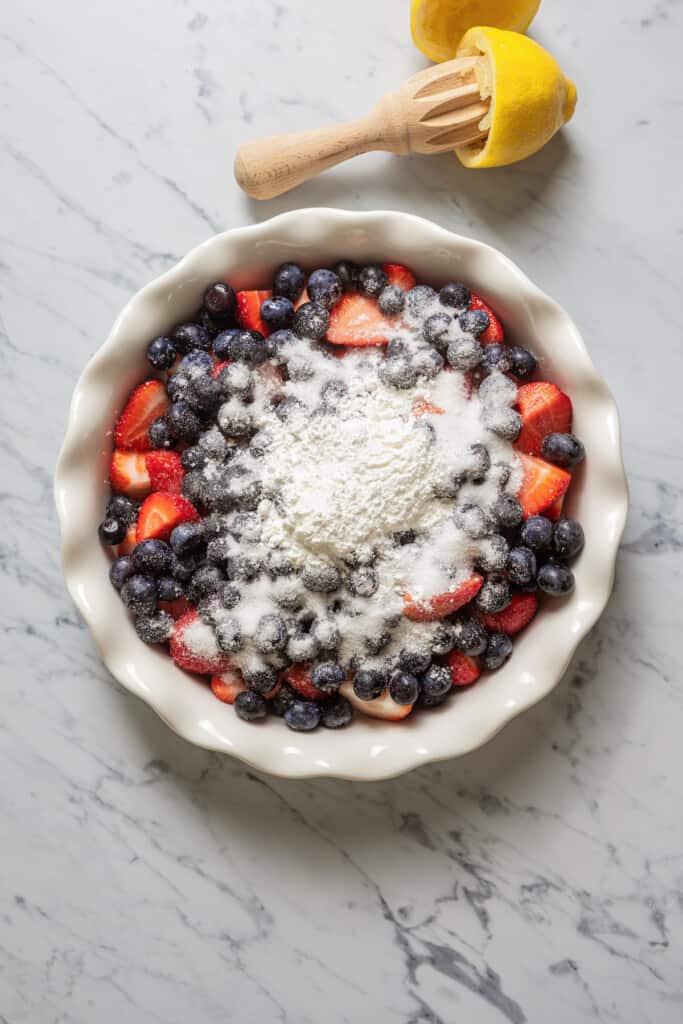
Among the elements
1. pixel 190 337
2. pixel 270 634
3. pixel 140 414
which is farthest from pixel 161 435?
pixel 270 634

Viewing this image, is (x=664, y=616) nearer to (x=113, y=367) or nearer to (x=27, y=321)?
(x=113, y=367)

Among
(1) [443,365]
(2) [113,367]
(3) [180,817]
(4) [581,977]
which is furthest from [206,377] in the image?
(4) [581,977]

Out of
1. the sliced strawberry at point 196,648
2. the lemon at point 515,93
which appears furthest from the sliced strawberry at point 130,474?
the lemon at point 515,93

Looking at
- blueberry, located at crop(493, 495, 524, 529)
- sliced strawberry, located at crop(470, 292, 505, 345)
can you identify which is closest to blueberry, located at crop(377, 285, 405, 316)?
sliced strawberry, located at crop(470, 292, 505, 345)

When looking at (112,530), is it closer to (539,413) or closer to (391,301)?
(391,301)

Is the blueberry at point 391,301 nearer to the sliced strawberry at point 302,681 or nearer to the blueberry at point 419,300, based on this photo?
the blueberry at point 419,300

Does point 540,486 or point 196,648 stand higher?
point 196,648

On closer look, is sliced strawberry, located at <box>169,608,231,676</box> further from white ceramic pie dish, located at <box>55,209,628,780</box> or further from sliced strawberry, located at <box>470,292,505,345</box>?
sliced strawberry, located at <box>470,292,505,345</box>
